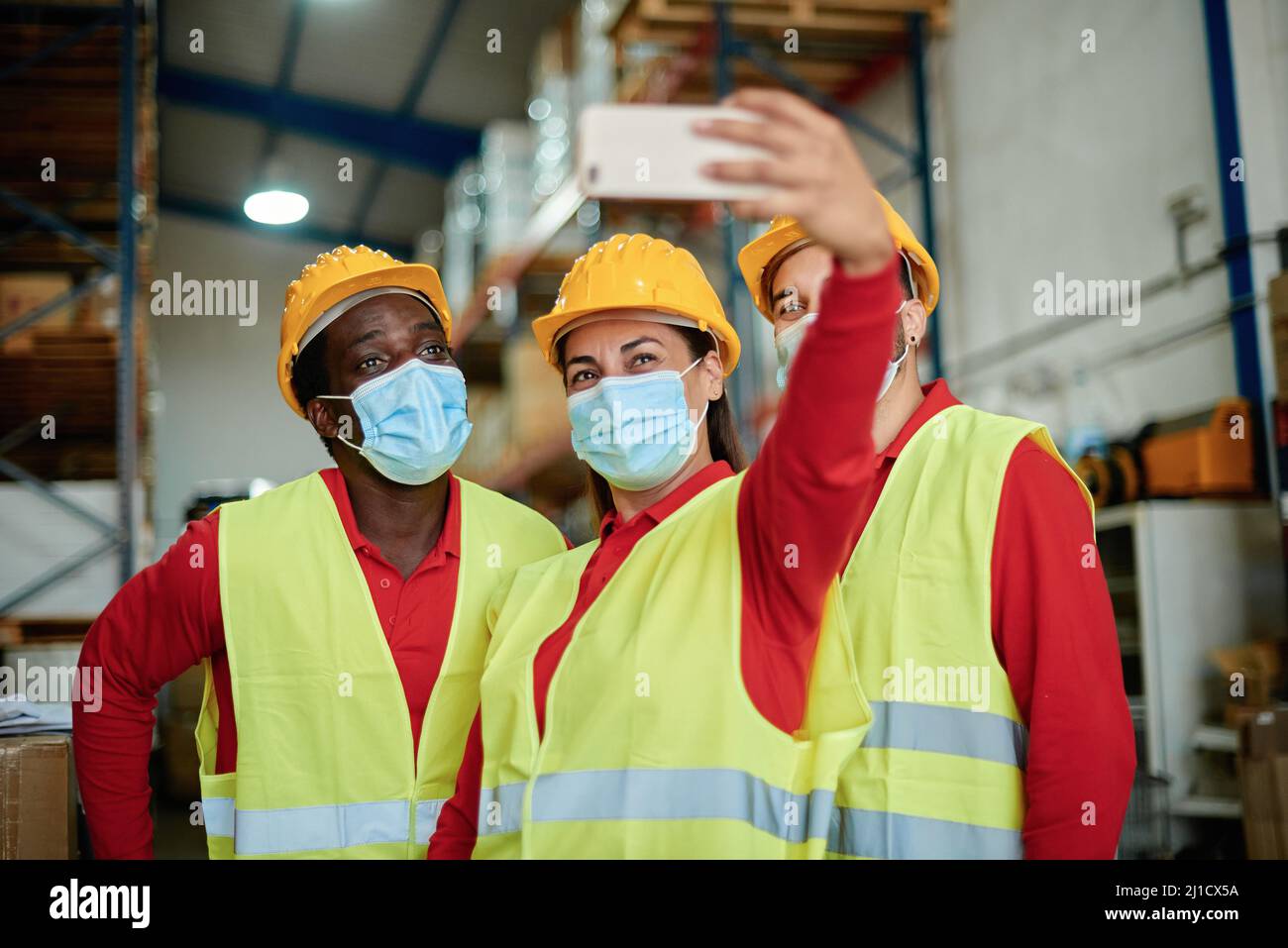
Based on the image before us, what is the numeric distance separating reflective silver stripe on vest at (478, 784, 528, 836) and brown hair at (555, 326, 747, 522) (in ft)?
2.15

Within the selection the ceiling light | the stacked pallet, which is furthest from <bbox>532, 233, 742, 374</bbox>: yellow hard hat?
the stacked pallet

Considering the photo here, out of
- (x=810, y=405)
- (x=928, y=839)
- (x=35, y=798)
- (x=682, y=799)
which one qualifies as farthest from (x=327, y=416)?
(x=928, y=839)

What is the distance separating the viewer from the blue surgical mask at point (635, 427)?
6.51ft

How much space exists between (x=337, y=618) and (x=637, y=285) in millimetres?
892

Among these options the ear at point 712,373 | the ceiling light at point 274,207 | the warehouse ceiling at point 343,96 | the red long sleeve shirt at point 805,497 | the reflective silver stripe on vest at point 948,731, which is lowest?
the reflective silver stripe on vest at point 948,731

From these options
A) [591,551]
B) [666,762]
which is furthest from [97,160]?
[666,762]

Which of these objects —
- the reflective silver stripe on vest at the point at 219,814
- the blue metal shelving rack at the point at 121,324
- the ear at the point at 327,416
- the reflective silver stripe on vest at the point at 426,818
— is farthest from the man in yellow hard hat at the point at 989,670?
the blue metal shelving rack at the point at 121,324

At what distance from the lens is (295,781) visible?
2.23 metres

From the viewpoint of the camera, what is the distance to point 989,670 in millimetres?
1907

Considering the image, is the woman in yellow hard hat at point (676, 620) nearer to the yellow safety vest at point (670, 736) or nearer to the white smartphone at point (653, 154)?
the yellow safety vest at point (670, 736)

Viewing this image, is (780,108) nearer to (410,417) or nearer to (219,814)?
(410,417)

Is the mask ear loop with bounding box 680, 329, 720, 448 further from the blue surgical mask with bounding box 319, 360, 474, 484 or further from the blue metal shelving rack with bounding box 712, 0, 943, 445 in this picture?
the blue metal shelving rack with bounding box 712, 0, 943, 445

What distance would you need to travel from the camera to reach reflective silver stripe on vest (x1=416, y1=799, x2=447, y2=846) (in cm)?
220
